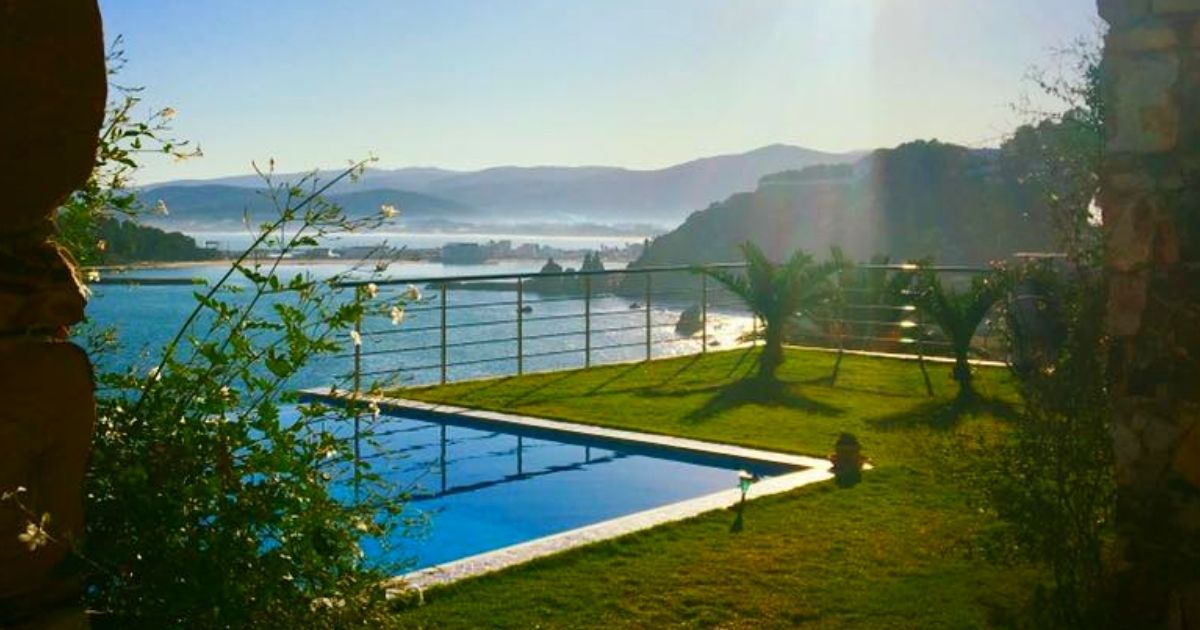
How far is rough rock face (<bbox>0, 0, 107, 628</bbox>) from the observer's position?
1959 mm

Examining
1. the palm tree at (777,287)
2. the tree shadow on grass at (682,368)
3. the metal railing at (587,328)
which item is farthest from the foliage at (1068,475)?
the palm tree at (777,287)

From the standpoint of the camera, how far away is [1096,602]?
3.74 m

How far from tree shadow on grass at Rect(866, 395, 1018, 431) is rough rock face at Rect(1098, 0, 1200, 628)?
495 cm

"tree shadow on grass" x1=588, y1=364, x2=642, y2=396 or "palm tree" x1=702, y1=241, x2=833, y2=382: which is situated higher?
"palm tree" x1=702, y1=241, x2=833, y2=382

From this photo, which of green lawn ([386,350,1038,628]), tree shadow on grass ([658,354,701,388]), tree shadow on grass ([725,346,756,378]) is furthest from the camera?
tree shadow on grass ([725,346,756,378])

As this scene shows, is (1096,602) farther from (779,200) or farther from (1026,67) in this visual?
(779,200)

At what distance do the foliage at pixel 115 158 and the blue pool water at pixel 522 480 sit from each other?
3317 mm

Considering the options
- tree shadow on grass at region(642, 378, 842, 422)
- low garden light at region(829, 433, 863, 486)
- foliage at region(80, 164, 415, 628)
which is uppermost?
foliage at region(80, 164, 415, 628)

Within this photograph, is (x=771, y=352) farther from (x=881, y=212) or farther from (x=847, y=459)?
(x=881, y=212)

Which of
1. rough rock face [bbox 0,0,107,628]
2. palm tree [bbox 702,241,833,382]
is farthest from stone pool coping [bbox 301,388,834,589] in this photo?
palm tree [bbox 702,241,833,382]

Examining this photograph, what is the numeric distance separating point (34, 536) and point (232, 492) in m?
0.57

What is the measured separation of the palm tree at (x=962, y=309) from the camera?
413 inches

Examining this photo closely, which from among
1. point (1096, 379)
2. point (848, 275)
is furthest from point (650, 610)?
point (848, 275)

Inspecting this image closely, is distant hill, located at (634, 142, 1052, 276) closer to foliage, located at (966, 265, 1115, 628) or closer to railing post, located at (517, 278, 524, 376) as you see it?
railing post, located at (517, 278, 524, 376)
